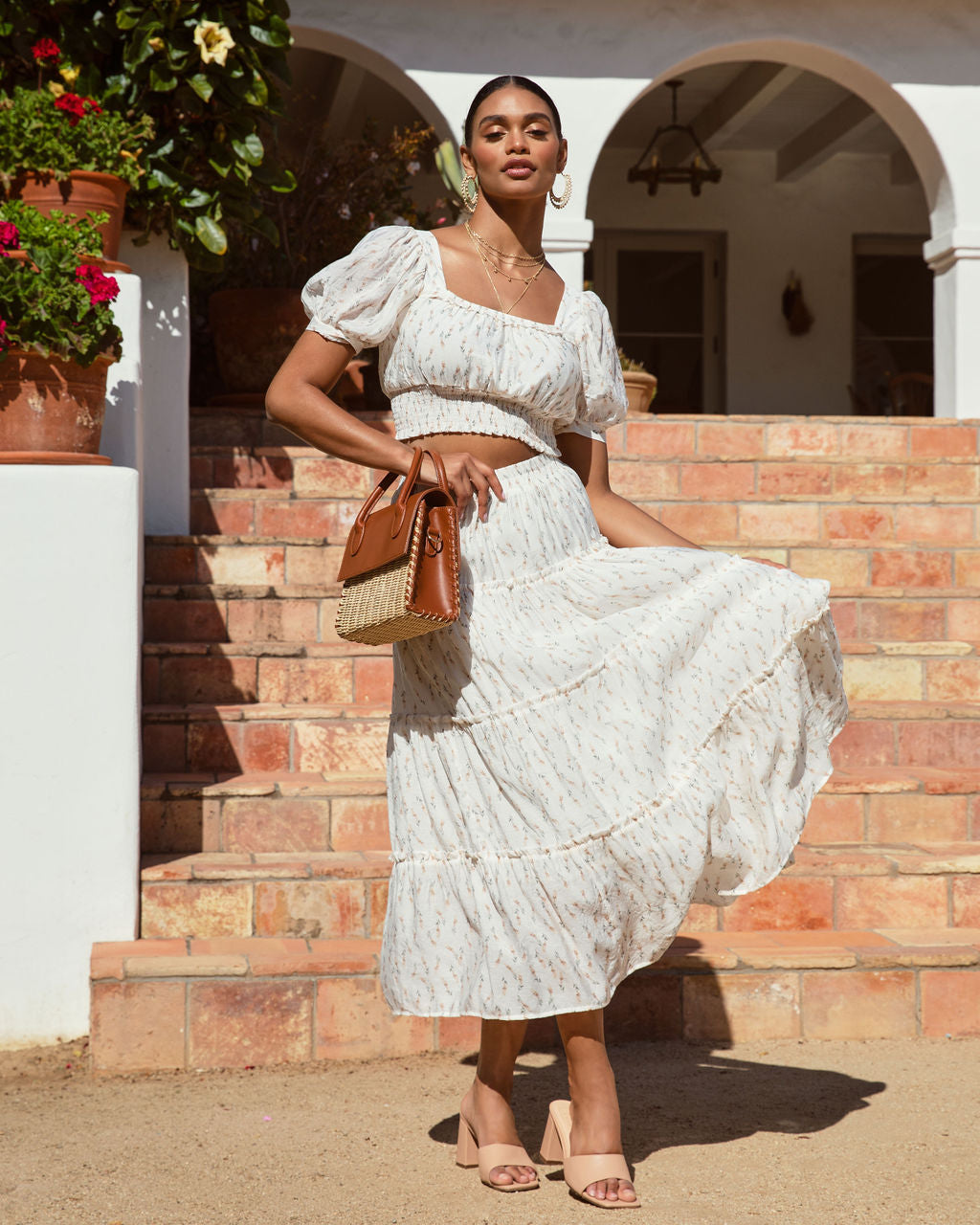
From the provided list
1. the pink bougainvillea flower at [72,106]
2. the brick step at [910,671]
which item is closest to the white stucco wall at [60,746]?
the pink bougainvillea flower at [72,106]

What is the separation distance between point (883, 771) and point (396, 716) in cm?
227

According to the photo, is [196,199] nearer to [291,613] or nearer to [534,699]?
[291,613]

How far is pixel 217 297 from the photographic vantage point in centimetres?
728

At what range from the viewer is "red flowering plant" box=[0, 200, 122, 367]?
3689mm

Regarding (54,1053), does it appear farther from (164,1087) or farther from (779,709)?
(779,709)

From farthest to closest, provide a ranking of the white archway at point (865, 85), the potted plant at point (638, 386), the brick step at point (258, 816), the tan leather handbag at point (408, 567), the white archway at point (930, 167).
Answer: the white archway at point (865, 85), the white archway at point (930, 167), the potted plant at point (638, 386), the brick step at point (258, 816), the tan leather handbag at point (408, 567)

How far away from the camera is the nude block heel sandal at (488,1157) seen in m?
2.53

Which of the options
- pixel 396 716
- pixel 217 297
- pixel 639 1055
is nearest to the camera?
pixel 396 716

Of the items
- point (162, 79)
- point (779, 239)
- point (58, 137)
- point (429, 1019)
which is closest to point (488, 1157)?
point (429, 1019)

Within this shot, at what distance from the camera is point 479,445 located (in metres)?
2.60

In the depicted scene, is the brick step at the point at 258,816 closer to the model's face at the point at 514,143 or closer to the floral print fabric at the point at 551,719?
the floral print fabric at the point at 551,719

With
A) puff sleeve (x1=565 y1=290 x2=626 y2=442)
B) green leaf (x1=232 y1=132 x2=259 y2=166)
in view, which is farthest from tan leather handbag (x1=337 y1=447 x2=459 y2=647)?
green leaf (x1=232 y1=132 x2=259 y2=166)

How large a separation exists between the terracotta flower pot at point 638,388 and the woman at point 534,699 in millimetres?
4696

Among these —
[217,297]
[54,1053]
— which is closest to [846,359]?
[217,297]
